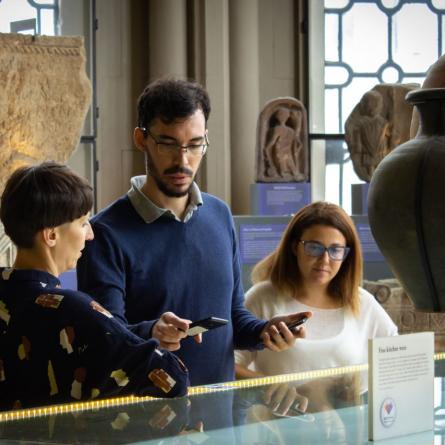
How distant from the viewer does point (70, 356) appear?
7.52 feet

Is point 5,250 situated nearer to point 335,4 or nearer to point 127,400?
point 335,4

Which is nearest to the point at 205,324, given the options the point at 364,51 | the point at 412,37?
the point at 364,51

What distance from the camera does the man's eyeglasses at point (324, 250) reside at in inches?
152

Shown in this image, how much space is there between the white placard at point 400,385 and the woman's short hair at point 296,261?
1.62m

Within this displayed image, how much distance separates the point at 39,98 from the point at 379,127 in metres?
2.84

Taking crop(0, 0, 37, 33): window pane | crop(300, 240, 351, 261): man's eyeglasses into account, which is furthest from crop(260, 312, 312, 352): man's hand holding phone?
crop(0, 0, 37, 33): window pane

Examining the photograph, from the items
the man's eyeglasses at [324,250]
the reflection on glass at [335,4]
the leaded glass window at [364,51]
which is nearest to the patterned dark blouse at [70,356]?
the man's eyeglasses at [324,250]

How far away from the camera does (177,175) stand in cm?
319

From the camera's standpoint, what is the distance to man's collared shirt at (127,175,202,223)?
3.19 meters

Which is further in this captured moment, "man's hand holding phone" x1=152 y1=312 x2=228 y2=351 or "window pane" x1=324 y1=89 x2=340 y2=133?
"window pane" x1=324 y1=89 x2=340 y2=133

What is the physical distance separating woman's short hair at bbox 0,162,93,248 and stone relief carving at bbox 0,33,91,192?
487cm

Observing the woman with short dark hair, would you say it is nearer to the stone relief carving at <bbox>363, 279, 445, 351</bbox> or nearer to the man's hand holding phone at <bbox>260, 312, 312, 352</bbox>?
the man's hand holding phone at <bbox>260, 312, 312, 352</bbox>

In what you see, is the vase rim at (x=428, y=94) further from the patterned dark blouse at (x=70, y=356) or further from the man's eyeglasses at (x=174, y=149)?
the man's eyeglasses at (x=174, y=149)

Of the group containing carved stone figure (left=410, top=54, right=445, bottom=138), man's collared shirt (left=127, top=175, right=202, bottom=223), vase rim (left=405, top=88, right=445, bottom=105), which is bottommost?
man's collared shirt (left=127, top=175, right=202, bottom=223)
